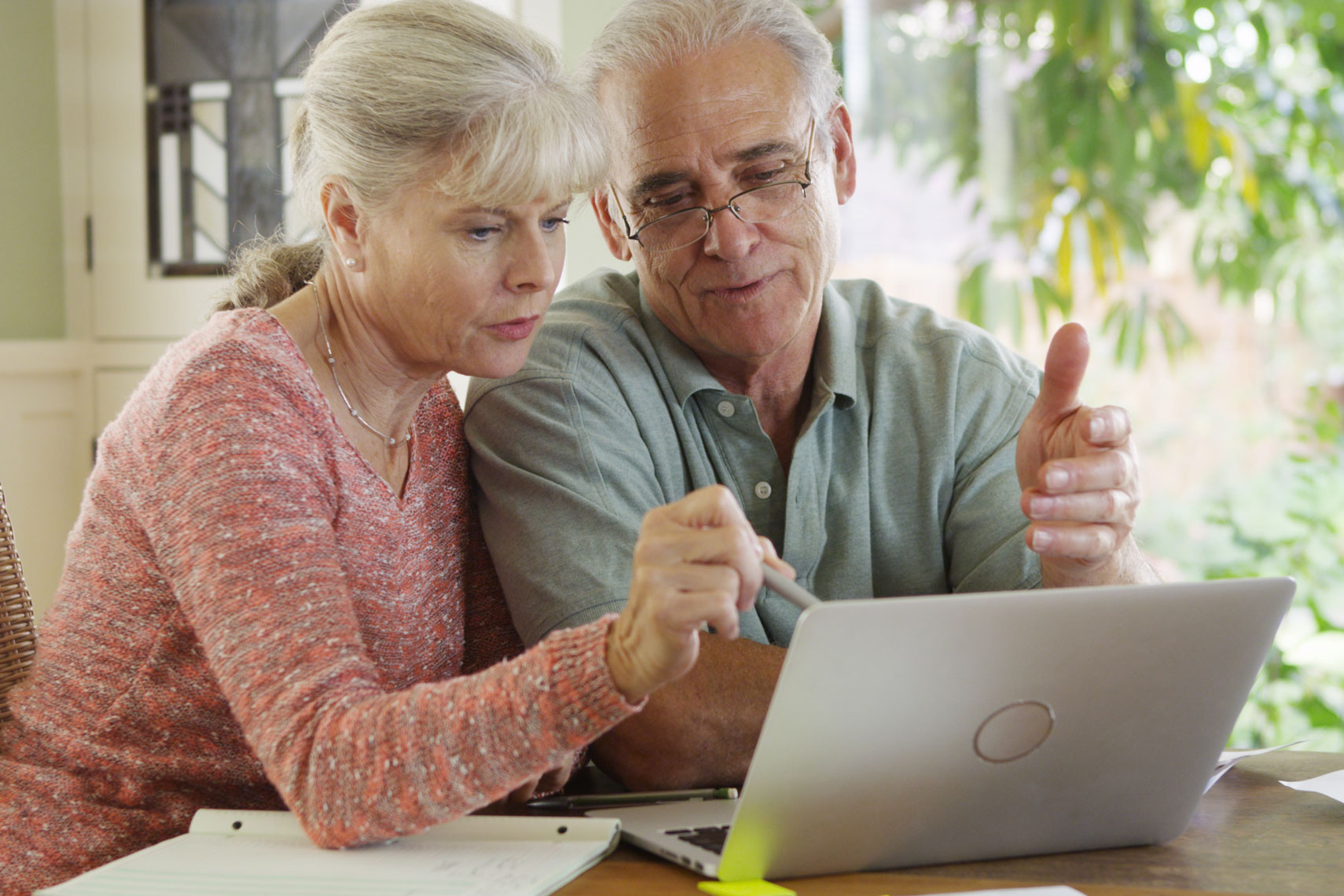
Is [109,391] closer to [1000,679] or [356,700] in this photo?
[356,700]

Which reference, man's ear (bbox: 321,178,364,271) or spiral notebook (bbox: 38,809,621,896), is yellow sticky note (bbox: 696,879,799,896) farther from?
man's ear (bbox: 321,178,364,271)

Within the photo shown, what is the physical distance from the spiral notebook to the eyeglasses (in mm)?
717

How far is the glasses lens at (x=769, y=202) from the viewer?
1496 millimetres

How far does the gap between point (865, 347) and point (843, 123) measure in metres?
0.29

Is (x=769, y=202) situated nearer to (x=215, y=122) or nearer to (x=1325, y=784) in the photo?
(x=1325, y=784)

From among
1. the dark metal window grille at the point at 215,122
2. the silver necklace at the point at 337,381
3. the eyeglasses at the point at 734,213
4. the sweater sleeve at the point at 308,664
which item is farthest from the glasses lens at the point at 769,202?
the dark metal window grille at the point at 215,122

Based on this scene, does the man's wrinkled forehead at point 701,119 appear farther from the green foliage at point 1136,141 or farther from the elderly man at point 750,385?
the green foliage at point 1136,141

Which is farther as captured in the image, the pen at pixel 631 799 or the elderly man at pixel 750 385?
the elderly man at pixel 750 385

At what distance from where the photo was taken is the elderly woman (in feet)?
2.96

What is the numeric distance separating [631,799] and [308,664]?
0.35 metres

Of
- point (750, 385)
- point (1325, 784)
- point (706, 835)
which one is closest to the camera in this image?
point (706, 835)

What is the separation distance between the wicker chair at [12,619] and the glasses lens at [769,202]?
2.83 feet

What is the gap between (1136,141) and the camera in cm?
264

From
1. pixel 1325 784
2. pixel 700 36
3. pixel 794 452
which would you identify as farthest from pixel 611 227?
pixel 1325 784
